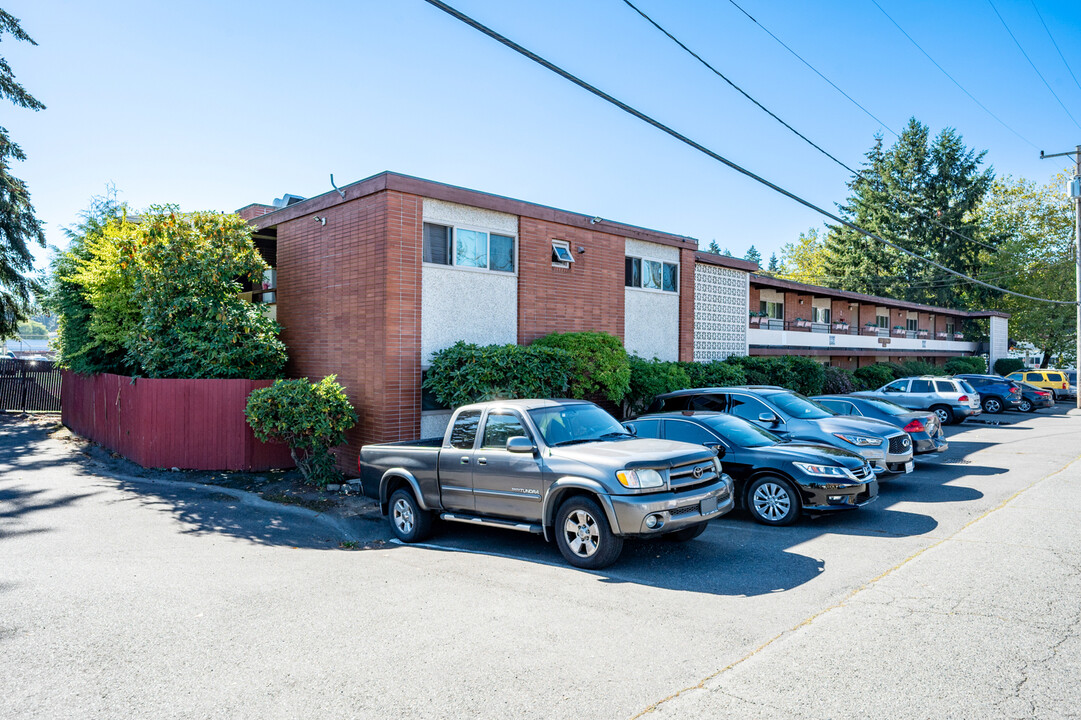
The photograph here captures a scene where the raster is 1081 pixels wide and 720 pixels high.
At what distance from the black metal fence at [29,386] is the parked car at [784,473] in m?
25.3

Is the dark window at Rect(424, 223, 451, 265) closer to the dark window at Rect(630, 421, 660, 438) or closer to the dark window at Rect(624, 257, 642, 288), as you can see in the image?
the dark window at Rect(630, 421, 660, 438)

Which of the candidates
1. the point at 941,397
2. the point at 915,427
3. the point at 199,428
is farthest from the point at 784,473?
the point at 941,397

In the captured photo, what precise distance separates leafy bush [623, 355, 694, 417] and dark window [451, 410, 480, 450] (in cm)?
734

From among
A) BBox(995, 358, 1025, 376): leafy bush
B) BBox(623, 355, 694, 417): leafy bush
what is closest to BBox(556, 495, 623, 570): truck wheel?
BBox(623, 355, 694, 417): leafy bush

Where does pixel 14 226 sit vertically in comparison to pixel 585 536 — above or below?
above

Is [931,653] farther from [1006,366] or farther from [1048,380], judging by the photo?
[1006,366]

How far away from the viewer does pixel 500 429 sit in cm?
773

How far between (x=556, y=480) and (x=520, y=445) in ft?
1.81

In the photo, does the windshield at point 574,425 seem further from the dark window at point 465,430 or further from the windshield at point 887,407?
the windshield at point 887,407

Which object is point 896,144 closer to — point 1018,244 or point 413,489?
point 1018,244

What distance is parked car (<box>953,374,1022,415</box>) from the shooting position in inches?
1026

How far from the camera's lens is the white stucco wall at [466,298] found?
12.4 meters

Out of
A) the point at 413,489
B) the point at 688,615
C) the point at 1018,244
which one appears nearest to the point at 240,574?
the point at 413,489

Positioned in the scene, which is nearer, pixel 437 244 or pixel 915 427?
pixel 437 244
